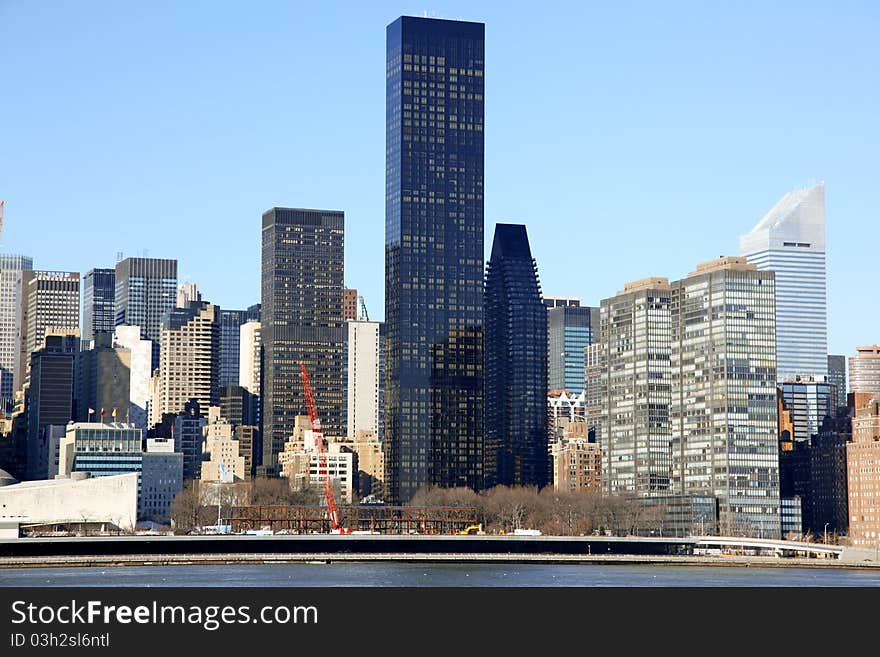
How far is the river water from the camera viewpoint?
461 feet

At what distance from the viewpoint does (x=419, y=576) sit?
163125 millimetres

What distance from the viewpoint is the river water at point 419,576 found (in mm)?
140500
